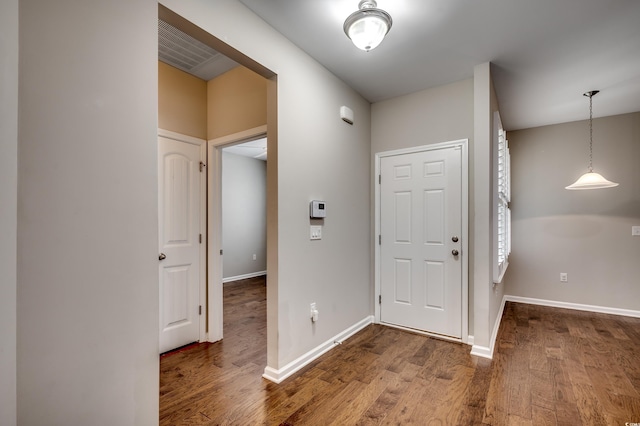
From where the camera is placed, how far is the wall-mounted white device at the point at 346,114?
308cm

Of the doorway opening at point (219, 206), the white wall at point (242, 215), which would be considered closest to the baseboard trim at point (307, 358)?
the doorway opening at point (219, 206)

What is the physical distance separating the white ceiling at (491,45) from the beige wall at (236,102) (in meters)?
0.65

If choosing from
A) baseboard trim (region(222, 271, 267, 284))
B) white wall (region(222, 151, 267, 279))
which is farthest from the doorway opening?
baseboard trim (region(222, 271, 267, 284))

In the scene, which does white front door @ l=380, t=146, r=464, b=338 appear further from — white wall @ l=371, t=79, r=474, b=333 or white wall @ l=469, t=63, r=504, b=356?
white wall @ l=469, t=63, r=504, b=356

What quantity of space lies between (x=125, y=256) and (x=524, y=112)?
4.63 metres

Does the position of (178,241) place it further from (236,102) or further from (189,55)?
(189,55)

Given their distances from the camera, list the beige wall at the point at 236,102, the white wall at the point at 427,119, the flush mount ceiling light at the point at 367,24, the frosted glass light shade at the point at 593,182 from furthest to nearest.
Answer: the frosted glass light shade at the point at 593,182 < the white wall at the point at 427,119 < the beige wall at the point at 236,102 < the flush mount ceiling light at the point at 367,24

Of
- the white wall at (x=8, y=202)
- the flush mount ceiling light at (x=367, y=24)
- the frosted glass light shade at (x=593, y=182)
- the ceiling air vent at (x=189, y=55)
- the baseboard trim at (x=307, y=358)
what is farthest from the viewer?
the frosted glass light shade at (x=593, y=182)

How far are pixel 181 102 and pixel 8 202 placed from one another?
2.21 metres

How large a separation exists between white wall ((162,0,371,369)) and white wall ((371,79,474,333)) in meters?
0.30

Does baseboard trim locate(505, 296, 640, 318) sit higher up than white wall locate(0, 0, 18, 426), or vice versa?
white wall locate(0, 0, 18, 426)

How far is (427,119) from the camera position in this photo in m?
3.30

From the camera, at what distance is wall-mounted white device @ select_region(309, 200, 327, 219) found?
2.63 meters

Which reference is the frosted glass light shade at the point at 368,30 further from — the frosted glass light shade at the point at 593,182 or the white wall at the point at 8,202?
the frosted glass light shade at the point at 593,182
